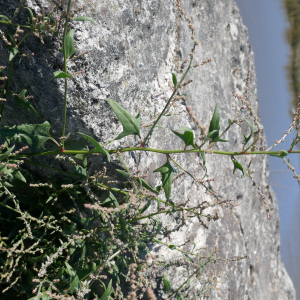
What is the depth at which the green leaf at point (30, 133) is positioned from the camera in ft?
2.51

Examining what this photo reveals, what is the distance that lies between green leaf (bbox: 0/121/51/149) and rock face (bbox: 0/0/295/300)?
11cm

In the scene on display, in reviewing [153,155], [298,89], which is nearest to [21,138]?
[153,155]

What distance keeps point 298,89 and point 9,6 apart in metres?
4.00

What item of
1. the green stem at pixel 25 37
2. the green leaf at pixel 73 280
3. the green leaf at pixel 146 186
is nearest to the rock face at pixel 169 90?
the green stem at pixel 25 37

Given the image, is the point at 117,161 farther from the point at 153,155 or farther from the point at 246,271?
the point at 246,271

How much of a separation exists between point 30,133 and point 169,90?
0.66 meters

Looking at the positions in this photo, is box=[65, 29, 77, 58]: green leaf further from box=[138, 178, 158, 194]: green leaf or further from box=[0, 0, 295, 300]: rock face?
box=[138, 178, 158, 194]: green leaf

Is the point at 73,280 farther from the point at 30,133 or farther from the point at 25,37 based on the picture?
the point at 25,37

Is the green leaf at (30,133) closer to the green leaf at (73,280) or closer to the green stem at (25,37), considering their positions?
the green stem at (25,37)

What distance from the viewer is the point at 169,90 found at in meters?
1.24

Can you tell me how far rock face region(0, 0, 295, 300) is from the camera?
0.88 metres

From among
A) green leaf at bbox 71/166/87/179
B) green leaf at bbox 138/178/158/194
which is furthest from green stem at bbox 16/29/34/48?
green leaf at bbox 138/178/158/194

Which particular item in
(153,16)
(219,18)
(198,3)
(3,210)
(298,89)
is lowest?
(3,210)

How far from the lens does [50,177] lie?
1028mm
